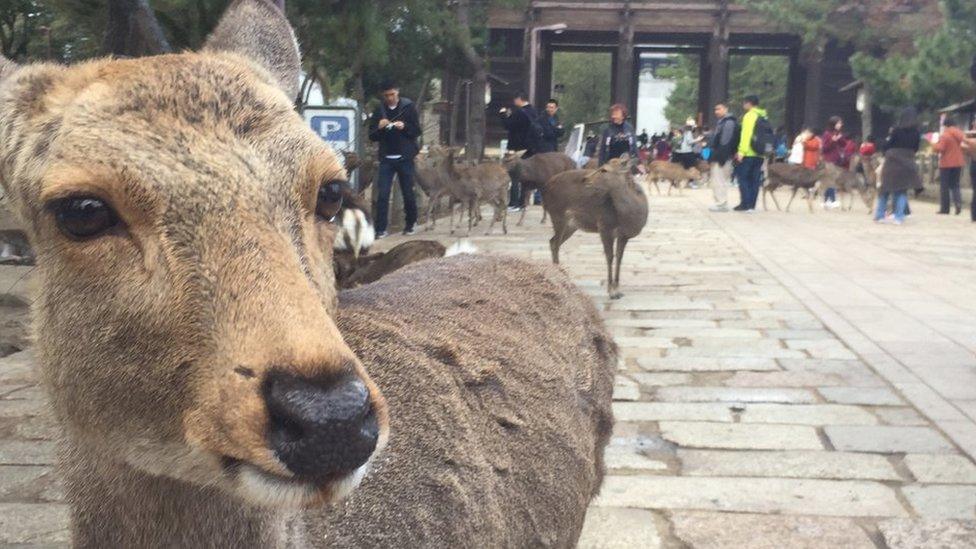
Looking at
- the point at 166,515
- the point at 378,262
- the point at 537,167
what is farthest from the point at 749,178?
the point at 166,515

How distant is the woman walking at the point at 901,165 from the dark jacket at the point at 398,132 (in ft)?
31.6

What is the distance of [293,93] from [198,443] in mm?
1220

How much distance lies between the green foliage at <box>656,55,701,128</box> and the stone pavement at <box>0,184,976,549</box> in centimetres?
5917

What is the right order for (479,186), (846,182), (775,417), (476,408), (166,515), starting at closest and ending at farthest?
(166,515) < (476,408) < (775,417) < (479,186) < (846,182)

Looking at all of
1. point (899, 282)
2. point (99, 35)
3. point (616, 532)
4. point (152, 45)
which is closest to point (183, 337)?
point (616, 532)

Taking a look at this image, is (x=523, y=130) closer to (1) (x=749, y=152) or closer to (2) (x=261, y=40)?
(1) (x=749, y=152)

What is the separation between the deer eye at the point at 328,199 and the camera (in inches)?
76.1

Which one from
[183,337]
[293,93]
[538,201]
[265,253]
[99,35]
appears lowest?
[538,201]

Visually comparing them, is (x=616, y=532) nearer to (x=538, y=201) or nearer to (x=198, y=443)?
(x=198, y=443)

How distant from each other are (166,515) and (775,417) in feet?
13.6

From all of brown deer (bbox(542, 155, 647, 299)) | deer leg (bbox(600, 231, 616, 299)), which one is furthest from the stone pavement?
brown deer (bbox(542, 155, 647, 299))

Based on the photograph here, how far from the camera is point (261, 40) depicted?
2.46 meters

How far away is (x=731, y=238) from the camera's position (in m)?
15.1

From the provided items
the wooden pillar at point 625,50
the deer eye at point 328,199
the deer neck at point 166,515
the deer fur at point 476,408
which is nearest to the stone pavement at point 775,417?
the deer fur at point 476,408
